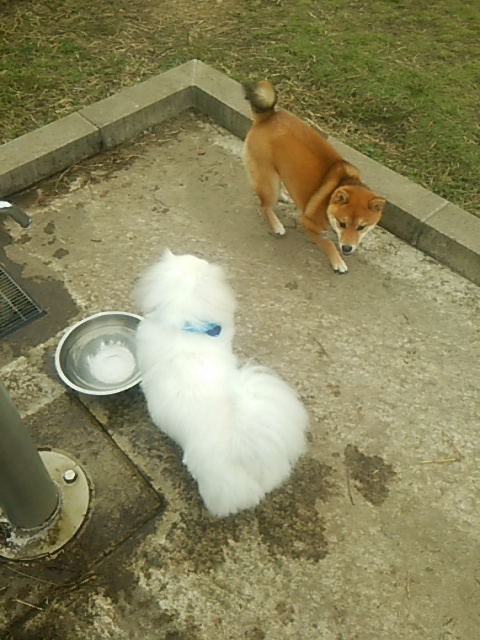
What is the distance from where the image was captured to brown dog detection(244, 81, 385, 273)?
2.86 metres

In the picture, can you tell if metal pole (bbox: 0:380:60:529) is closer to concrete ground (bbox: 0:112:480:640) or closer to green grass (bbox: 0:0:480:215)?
concrete ground (bbox: 0:112:480:640)

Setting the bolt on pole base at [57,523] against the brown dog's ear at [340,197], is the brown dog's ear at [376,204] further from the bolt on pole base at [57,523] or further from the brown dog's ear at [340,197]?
the bolt on pole base at [57,523]

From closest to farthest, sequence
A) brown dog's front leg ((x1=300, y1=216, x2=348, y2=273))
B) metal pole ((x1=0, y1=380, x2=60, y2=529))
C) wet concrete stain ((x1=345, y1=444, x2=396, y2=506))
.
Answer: metal pole ((x1=0, y1=380, x2=60, y2=529)), wet concrete stain ((x1=345, y1=444, x2=396, y2=506)), brown dog's front leg ((x1=300, y1=216, x2=348, y2=273))

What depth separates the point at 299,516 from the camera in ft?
7.43

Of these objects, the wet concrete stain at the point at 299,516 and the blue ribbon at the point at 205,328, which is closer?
the blue ribbon at the point at 205,328

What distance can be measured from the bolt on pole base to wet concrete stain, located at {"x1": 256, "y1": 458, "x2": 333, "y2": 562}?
0.72 metres

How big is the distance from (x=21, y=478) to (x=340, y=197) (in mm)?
1938

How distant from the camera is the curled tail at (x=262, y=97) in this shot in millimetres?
2908

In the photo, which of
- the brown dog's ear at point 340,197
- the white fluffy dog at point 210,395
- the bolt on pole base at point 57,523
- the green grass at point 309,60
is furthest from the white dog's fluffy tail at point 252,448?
the green grass at point 309,60

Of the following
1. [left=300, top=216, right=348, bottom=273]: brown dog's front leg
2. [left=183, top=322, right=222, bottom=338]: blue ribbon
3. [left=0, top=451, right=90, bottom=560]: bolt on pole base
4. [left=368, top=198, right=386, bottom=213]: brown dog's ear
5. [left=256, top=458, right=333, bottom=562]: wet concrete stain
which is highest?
[left=368, top=198, right=386, bottom=213]: brown dog's ear

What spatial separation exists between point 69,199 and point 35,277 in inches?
26.5

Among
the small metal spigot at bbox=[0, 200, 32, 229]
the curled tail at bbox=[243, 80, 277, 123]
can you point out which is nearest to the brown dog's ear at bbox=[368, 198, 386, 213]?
the curled tail at bbox=[243, 80, 277, 123]

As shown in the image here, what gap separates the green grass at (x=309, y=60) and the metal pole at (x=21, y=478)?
8.55ft

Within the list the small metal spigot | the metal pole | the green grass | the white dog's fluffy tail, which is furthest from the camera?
the green grass
